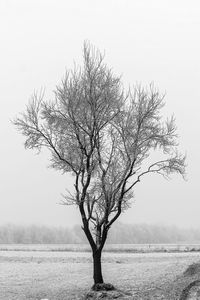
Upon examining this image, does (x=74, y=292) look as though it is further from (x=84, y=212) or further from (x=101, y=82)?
(x=101, y=82)

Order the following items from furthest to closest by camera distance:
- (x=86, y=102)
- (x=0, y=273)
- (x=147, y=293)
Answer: (x=0, y=273), (x=86, y=102), (x=147, y=293)

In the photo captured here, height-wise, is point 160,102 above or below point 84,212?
above

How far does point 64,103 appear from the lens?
84.4 ft

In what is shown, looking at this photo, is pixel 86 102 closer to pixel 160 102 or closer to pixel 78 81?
pixel 78 81

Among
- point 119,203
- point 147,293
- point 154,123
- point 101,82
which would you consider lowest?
point 147,293

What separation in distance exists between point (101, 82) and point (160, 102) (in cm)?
281

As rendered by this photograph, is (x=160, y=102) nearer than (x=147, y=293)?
No

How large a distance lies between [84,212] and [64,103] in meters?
4.94

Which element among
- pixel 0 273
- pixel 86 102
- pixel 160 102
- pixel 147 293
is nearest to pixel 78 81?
pixel 86 102

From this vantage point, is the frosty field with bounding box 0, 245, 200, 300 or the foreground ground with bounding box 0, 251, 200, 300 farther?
the frosty field with bounding box 0, 245, 200, 300

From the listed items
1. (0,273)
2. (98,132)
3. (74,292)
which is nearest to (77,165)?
(98,132)

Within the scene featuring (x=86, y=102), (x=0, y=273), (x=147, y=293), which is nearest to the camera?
(x=147, y=293)

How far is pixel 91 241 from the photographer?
25.6 m

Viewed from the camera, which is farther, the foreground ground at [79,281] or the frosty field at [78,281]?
the frosty field at [78,281]
